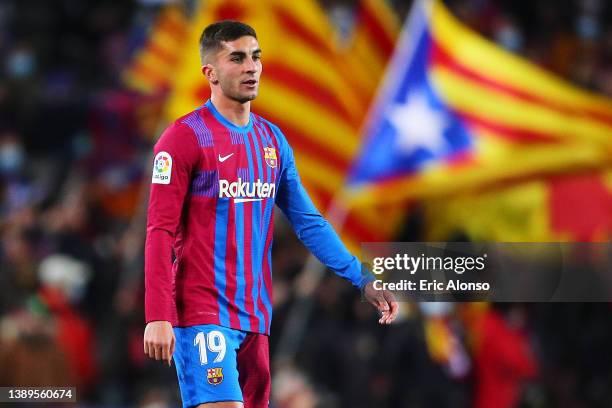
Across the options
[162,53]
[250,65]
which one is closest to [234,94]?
[250,65]

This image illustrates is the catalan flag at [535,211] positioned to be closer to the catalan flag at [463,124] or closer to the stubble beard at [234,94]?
the catalan flag at [463,124]

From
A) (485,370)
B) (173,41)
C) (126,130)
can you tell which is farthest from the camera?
(126,130)

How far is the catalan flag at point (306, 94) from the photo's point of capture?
12.8m

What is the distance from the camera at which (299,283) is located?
1362 centimetres

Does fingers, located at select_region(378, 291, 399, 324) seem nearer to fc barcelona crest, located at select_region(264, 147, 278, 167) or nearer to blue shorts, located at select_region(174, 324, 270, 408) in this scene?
blue shorts, located at select_region(174, 324, 270, 408)

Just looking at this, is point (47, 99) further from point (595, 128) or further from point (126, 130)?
point (595, 128)

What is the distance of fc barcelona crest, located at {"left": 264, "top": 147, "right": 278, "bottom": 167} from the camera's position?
609cm

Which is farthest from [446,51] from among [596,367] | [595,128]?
[596,367]

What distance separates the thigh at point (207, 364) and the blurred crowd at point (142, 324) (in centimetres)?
469

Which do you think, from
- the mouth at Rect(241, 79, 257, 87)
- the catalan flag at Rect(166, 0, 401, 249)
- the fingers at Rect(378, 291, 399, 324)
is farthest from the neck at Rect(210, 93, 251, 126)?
the catalan flag at Rect(166, 0, 401, 249)

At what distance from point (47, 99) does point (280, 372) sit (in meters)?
7.65

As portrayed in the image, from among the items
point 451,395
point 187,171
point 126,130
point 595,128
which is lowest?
point 451,395

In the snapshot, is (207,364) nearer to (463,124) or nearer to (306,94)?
(306,94)

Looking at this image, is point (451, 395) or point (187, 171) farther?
point (451, 395)
